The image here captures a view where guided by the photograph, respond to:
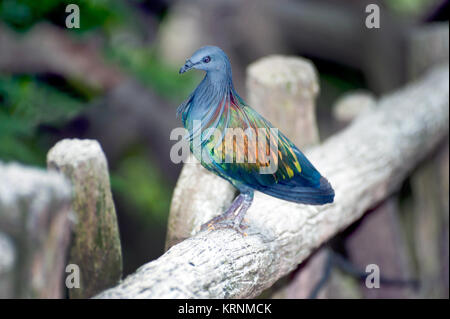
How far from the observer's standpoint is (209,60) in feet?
4.63

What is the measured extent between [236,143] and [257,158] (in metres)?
0.07

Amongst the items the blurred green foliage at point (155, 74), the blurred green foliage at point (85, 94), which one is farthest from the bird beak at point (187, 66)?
the blurred green foliage at point (155, 74)

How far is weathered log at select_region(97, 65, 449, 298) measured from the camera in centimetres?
143

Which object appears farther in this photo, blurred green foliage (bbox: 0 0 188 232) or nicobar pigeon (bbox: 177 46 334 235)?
blurred green foliage (bbox: 0 0 188 232)

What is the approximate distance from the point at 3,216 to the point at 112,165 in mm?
2767

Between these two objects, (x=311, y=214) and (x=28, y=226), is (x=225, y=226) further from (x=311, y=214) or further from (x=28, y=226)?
(x=28, y=226)

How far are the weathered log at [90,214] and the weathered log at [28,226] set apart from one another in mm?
378

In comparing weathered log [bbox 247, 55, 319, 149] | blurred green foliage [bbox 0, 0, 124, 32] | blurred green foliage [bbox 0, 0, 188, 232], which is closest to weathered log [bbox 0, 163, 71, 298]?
weathered log [bbox 247, 55, 319, 149]

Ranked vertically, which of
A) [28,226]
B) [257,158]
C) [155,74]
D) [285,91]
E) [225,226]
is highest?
[155,74]

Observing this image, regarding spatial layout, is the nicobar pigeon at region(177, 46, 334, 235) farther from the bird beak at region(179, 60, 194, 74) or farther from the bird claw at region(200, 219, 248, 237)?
the bird claw at region(200, 219, 248, 237)

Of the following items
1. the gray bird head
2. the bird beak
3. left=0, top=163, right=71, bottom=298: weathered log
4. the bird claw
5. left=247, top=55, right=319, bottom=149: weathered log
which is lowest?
left=0, top=163, right=71, bottom=298: weathered log

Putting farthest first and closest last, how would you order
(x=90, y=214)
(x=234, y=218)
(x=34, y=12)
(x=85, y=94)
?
(x=85, y=94)
(x=34, y=12)
(x=234, y=218)
(x=90, y=214)

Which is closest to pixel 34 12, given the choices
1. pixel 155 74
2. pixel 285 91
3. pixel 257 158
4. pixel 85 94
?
pixel 85 94

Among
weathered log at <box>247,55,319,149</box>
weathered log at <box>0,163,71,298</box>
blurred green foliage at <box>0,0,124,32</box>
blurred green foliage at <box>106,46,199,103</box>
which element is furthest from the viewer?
blurred green foliage at <box>106,46,199,103</box>
